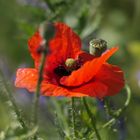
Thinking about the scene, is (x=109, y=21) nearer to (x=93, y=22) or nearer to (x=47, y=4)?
(x=93, y=22)

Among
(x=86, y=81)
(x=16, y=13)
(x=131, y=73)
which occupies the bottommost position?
(x=131, y=73)

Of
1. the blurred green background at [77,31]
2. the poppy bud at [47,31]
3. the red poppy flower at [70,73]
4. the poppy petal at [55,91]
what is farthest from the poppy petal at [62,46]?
the blurred green background at [77,31]

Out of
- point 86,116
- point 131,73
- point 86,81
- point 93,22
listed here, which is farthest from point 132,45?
point 86,81

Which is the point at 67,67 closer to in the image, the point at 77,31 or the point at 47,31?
the point at 47,31

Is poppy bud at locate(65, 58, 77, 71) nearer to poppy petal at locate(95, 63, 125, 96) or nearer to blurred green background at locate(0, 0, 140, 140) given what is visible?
poppy petal at locate(95, 63, 125, 96)

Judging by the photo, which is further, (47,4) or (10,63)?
(10,63)

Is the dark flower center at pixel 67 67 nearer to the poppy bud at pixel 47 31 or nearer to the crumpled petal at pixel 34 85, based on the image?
the crumpled petal at pixel 34 85

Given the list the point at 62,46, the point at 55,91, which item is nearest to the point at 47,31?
the point at 55,91
